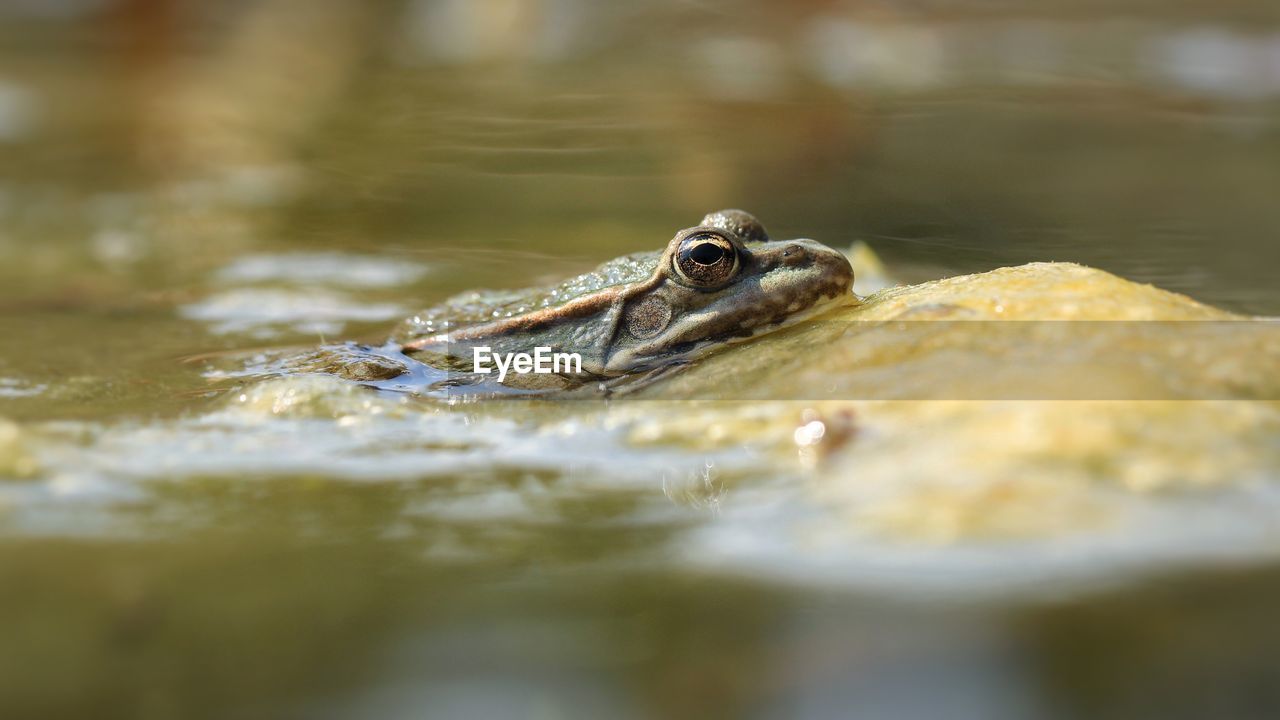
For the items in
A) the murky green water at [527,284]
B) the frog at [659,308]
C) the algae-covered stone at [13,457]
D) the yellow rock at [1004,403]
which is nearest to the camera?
the murky green water at [527,284]

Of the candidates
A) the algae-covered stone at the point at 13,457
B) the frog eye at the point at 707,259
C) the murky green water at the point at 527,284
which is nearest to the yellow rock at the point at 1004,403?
the murky green water at the point at 527,284

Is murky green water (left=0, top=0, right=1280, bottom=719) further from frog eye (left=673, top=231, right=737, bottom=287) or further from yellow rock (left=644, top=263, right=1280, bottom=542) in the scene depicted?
frog eye (left=673, top=231, right=737, bottom=287)

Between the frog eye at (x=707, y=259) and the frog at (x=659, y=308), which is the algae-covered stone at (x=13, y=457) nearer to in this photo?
the frog at (x=659, y=308)

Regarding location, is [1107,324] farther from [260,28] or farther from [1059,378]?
[260,28]

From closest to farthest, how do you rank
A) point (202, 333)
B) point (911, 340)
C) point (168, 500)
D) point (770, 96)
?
point (168, 500) → point (911, 340) → point (202, 333) → point (770, 96)

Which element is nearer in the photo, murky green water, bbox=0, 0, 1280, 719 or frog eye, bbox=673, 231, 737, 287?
murky green water, bbox=0, 0, 1280, 719

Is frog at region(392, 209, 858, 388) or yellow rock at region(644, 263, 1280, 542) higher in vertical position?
frog at region(392, 209, 858, 388)

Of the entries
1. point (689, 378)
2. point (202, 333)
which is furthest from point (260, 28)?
point (689, 378)

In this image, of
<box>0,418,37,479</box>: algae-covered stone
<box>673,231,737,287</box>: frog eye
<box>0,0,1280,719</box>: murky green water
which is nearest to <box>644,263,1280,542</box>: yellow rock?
<box>0,0,1280,719</box>: murky green water
